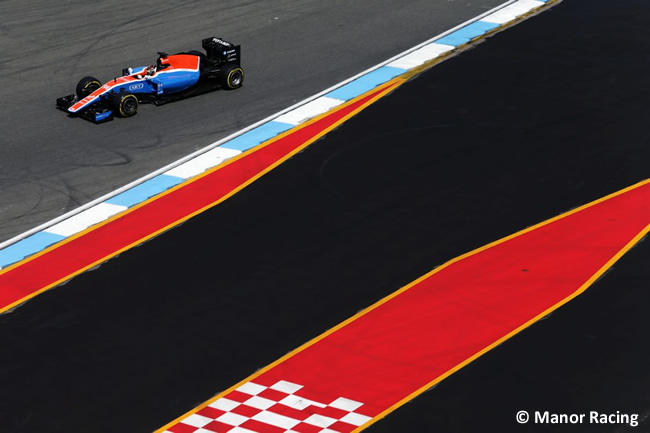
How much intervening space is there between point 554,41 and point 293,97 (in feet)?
18.1

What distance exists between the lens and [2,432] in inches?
430

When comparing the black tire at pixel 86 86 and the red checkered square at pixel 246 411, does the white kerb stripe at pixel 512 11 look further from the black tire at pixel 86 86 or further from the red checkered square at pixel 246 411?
the red checkered square at pixel 246 411

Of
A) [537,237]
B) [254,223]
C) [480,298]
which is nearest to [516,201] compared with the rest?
[537,237]

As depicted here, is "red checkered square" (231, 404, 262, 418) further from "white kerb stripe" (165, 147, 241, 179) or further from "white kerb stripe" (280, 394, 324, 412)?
"white kerb stripe" (165, 147, 241, 179)

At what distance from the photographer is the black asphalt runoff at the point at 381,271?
11.4 meters

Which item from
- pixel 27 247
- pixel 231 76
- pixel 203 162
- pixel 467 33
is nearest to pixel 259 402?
pixel 27 247

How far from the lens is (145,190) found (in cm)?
1572

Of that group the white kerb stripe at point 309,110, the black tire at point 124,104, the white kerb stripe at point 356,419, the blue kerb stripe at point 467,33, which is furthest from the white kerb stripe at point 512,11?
the white kerb stripe at point 356,419

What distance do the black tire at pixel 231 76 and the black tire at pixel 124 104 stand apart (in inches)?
64.9

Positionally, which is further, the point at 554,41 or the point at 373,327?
the point at 554,41

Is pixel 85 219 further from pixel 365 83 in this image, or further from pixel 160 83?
pixel 365 83

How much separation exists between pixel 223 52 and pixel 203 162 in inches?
117

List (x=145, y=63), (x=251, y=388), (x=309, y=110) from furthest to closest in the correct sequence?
1. (x=145, y=63)
2. (x=309, y=110)
3. (x=251, y=388)

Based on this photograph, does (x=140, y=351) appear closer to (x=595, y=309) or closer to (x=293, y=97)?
(x=595, y=309)
